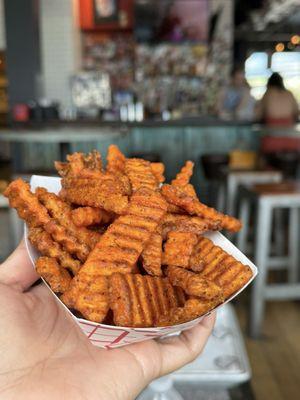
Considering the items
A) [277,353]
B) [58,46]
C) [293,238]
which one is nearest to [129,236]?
[277,353]

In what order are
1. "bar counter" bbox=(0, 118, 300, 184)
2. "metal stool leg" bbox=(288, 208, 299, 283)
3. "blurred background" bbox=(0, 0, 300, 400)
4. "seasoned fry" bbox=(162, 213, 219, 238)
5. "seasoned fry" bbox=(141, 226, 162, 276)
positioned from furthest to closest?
"bar counter" bbox=(0, 118, 300, 184) < "metal stool leg" bbox=(288, 208, 299, 283) < "blurred background" bbox=(0, 0, 300, 400) < "seasoned fry" bbox=(162, 213, 219, 238) < "seasoned fry" bbox=(141, 226, 162, 276)

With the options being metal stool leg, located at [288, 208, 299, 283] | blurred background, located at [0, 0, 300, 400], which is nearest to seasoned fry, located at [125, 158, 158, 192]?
blurred background, located at [0, 0, 300, 400]

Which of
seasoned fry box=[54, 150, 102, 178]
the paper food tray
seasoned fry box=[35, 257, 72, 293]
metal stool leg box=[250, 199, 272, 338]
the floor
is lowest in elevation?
the floor

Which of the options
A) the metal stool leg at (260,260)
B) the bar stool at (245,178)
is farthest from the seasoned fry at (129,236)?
the bar stool at (245,178)

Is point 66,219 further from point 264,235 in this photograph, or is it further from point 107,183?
point 264,235

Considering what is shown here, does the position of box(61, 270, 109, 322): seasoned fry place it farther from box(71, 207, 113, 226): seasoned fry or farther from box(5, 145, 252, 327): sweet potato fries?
box(71, 207, 113, 226): seasoned fry

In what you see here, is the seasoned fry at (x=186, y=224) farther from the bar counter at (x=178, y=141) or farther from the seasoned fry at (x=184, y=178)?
the bar counter at (x=178, y=141)

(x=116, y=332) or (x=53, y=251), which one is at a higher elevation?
(x=53, y=251)
